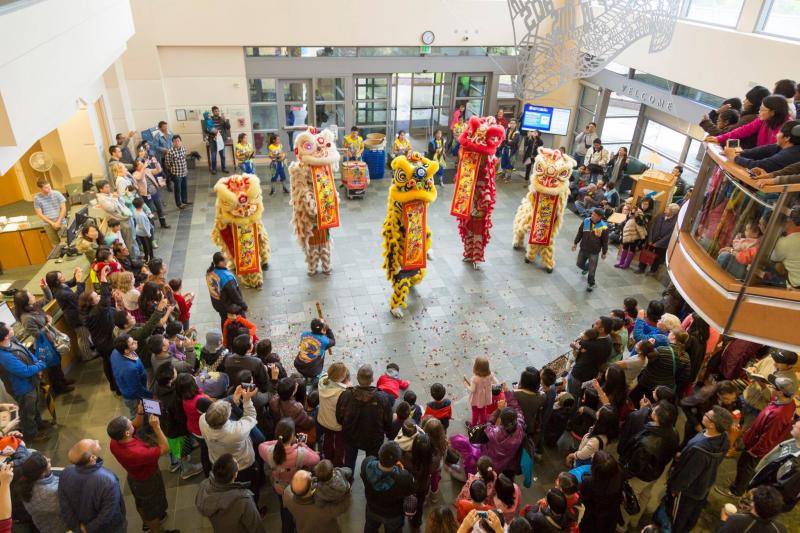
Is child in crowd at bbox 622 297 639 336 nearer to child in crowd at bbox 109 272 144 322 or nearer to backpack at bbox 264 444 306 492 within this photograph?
backpack at bbox 264 444 306 492

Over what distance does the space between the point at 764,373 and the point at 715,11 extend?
757 centimetres

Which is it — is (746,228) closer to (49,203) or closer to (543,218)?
(543,218)

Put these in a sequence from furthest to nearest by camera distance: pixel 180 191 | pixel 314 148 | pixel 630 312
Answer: pixel 180 191 < pixel 314 148 < pixel 630 312

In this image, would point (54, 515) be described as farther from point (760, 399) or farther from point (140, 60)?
point (140, 60)

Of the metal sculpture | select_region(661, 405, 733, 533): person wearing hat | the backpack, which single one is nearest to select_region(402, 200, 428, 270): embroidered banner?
the metal sculpture

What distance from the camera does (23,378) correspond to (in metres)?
5.05

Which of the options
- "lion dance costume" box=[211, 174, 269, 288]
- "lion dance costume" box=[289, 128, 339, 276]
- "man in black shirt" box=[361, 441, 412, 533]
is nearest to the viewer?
"man in black shirt" box=[361, 441, 412, 533]

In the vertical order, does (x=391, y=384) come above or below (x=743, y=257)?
below

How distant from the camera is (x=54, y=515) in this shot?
3.73 meters

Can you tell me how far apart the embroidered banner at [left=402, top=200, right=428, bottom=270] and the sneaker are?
3553 millimetres

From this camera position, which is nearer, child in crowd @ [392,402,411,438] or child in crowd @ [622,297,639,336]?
child in crowd @ [392,402,411,438]

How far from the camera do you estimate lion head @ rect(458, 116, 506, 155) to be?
7984 millimetres

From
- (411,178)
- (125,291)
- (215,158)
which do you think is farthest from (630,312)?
(215,158)

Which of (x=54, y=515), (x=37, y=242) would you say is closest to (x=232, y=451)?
(x=54, y=515)
